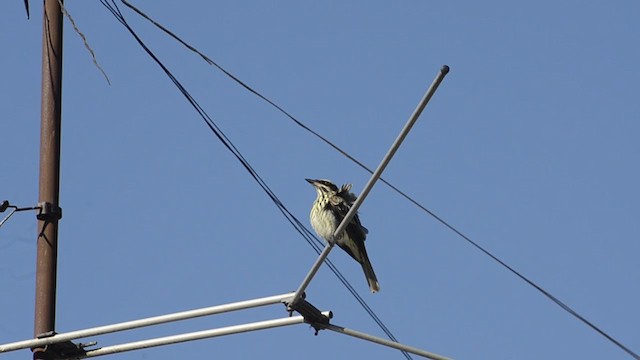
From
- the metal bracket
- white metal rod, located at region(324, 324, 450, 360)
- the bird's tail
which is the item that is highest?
the bird's tail

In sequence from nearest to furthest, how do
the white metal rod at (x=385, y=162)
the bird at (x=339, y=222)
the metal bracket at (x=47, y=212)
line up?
the white metal rod at (x=385, y=162)
the metal bracket at (x=47, y=212)
the bird at (x=339, y=222)

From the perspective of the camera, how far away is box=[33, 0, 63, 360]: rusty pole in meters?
9.72

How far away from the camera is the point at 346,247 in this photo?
16.3 m

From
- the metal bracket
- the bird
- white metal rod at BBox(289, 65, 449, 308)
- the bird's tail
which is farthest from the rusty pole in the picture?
the bird's tail

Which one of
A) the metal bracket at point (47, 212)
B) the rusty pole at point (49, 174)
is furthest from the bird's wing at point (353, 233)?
the metal bracket at point (47, 212)

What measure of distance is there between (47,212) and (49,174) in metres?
0.28

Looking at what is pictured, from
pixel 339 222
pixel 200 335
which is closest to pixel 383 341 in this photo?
pixel 200 335

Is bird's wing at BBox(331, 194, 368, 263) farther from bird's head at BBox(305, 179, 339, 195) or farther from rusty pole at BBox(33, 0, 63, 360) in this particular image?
rusty pole at BBox(33, 0, 63, 360)

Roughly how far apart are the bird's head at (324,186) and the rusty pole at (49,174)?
609 centimetres

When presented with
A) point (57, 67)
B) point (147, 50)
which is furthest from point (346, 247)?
point (57, 67)

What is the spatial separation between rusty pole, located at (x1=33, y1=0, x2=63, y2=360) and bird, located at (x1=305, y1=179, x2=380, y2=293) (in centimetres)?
590

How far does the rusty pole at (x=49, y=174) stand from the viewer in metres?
9.72

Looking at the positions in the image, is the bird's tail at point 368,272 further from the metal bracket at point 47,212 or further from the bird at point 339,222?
the metal bracket at point 47,212

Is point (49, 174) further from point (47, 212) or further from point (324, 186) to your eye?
point (324, 186)
